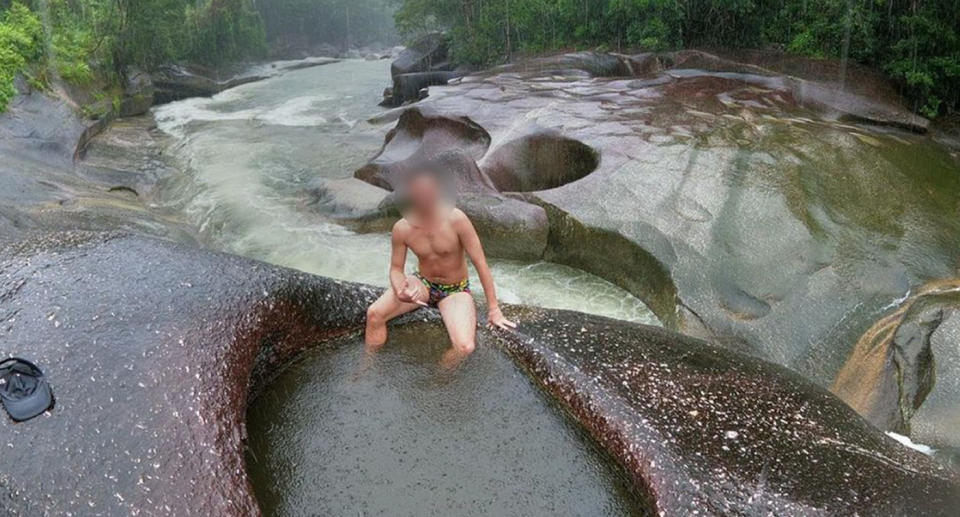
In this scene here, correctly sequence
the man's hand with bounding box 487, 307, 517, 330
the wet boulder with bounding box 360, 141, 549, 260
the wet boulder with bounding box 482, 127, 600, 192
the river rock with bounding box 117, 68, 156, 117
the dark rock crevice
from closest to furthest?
1. the man's hand with bounding box 487, 307, 517, 330
2. the dark rock crevice
3. the wet boulder with bounding box 360, 141, 549, 260
4. the wet boulder with bounding box 482, 127, 600, 192
5. the river rock with bounding box 117, 68, 156, 117

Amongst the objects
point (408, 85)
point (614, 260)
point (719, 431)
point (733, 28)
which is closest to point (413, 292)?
point (719, 431)

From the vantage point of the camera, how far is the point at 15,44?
535 inches

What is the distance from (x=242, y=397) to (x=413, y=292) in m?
1.18

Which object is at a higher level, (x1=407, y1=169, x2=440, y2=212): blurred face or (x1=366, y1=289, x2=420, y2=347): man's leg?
(x1=407, y1=169, x2=440, y2=212): blurred face

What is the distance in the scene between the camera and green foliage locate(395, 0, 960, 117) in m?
11.2

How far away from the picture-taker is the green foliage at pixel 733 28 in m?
11.2

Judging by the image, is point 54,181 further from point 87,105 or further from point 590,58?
point 590,58

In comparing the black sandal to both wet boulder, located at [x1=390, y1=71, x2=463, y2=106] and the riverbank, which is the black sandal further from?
wet boulder, located at [x1=390, y1=71, x2=463, y2=106]

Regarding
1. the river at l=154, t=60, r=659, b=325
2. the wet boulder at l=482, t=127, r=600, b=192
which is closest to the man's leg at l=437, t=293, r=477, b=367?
the river at l=154, t=60, r=659, b=325

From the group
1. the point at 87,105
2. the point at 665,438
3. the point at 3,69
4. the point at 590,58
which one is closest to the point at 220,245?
the point at 3,69

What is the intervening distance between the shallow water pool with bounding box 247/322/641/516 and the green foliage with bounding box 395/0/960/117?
1047cm

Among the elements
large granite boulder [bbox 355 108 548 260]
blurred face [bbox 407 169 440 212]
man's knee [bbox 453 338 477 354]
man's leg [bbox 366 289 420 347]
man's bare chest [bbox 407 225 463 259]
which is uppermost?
blurred face [bbox 407 169 440 212]

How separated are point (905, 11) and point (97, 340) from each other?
13444 millimetres

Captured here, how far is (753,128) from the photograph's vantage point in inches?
355
